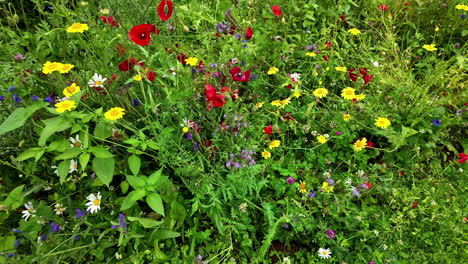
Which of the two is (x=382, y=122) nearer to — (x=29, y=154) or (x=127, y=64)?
(x=127, y=64)

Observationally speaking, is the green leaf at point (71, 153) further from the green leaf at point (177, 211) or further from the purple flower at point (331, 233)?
the purple flower at point (331, 233)

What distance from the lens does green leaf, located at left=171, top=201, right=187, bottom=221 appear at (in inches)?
63.9

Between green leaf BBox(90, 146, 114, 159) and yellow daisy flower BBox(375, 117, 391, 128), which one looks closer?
green leaf BBox(90, 146, 114, 159)

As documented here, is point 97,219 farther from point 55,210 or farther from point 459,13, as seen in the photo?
point 459,13

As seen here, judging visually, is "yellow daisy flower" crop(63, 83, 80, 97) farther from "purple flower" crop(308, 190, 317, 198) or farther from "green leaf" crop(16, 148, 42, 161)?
"purple flower" crop(308, 190, 317, 198)

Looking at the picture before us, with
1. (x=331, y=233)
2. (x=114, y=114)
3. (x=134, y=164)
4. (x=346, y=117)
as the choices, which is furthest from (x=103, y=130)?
(x=346, y=117)

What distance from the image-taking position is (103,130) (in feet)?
4.76

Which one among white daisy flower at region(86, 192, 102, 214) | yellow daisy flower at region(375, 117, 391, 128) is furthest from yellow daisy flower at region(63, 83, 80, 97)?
yellow daisy flower at region(375, 117, 391, 128)

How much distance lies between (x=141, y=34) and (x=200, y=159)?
674 mm

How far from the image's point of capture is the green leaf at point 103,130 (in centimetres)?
144

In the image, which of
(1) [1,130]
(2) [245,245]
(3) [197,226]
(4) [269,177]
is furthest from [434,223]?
(1) [1,130]

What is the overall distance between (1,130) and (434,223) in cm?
228

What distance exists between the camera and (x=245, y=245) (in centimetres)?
165

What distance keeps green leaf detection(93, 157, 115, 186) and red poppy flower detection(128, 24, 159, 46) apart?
561 millimetres
